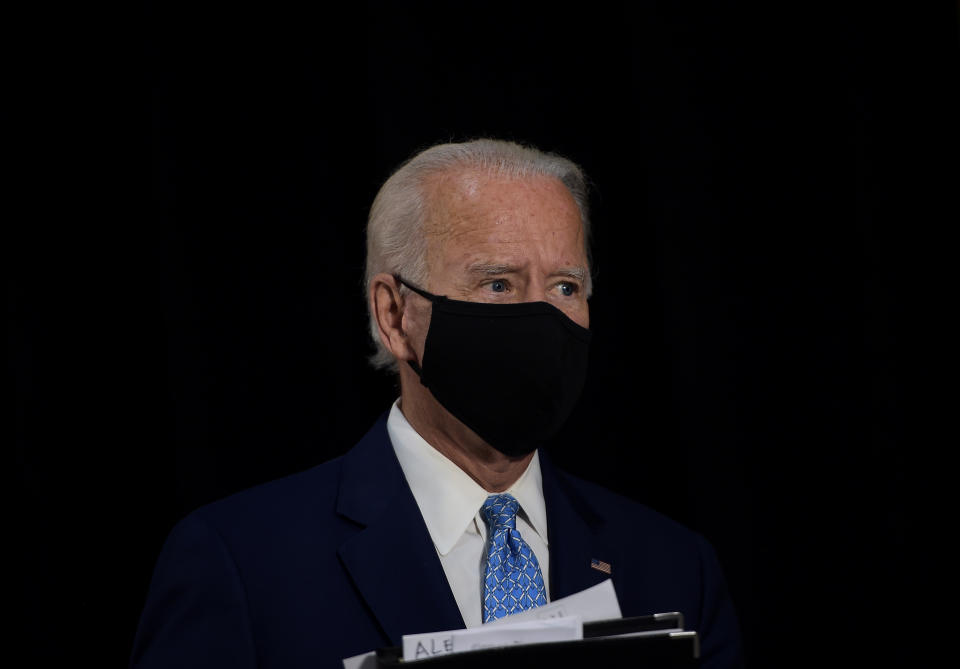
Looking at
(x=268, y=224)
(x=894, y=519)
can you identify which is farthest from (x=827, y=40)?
(x=268, y=224)

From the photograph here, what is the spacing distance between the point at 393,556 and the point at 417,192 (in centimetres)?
66

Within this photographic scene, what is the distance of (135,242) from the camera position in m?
2.32

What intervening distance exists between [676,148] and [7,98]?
1.54 meters

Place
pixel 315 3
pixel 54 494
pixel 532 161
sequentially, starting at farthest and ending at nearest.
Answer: pixel 315 3, pixel 54 494, pixel 532 161

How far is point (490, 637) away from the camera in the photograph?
4.28 feet

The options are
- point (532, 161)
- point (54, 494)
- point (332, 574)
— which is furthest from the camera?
point (54, 494)

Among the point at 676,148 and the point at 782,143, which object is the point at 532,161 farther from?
the point at 782,143

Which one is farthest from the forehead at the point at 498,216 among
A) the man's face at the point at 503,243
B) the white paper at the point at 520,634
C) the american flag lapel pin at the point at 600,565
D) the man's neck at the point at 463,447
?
the white paper at the point at 520,634

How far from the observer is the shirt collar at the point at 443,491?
1.74m

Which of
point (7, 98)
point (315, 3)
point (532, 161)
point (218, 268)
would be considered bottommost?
point (218, 268)

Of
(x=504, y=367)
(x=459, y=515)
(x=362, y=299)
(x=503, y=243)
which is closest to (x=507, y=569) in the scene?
(x=459, y=515)

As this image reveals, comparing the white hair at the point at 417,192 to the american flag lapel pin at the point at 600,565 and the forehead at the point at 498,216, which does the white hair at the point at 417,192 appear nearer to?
the forehead at the point at 498,216

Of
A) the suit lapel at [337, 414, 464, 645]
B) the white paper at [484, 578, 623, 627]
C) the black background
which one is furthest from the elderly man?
the black background

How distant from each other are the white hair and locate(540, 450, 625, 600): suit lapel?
40cm
